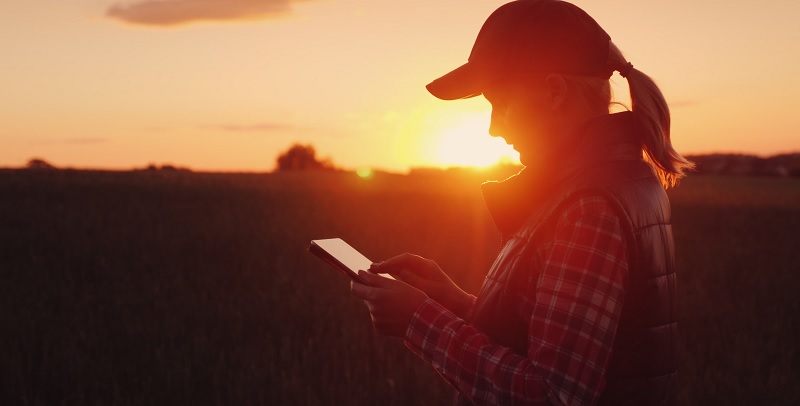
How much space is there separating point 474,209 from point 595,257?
11.7 meters

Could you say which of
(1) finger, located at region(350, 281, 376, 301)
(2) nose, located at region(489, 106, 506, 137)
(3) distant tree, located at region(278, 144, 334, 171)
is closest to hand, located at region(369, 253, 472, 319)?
(1) finger, located at region(350, 281, 376, 301)

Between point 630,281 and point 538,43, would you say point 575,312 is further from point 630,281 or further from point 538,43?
point 538,43

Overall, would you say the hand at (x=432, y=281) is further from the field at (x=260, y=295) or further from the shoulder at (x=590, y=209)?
the field at (x=260, y=295)

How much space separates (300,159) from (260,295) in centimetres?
8186

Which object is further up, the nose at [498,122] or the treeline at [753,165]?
the treeline at [753,165]

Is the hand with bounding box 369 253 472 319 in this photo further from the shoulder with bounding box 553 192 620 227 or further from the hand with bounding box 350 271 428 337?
the shoulder with bounding box 553 192 620 227

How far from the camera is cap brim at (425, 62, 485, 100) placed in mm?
2066

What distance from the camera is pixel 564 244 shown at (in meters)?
1.70

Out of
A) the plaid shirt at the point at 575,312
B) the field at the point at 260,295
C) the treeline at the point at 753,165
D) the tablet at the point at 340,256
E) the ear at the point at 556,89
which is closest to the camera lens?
the plaid shirt at the point at 575,312

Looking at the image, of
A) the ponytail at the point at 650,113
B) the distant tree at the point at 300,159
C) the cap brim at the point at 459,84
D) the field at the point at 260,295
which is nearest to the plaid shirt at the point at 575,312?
the ponytail at the point at 650,113

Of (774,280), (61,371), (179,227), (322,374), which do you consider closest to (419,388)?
(322,374)

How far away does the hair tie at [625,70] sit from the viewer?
2.02 metres

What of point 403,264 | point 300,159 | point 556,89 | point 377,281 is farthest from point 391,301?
point 300,159

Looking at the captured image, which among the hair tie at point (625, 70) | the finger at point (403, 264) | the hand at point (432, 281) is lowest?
the hand at point (432, 281)
